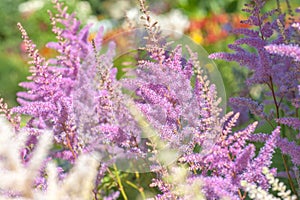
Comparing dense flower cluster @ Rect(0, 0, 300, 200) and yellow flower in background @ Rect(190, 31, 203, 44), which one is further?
yellow flower in background @ Rect(190, 31, 203, 44)

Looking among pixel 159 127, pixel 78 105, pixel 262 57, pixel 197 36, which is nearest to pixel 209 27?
pixel 197 36

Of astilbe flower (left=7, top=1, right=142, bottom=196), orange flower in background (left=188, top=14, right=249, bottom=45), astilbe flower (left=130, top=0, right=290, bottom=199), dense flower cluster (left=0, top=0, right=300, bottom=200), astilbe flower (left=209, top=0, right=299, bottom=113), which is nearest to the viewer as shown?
dense flower cluster (left=0, top=0, right=300, bottom=200)

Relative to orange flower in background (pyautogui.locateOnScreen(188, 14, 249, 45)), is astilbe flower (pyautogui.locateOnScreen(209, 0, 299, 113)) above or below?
below

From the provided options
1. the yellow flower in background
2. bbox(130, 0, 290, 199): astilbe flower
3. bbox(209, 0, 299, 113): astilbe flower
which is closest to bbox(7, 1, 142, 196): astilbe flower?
bbox(130, 0, 290, 199): astilbe flower

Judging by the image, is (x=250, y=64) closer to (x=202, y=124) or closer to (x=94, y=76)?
(x=202, y=124)

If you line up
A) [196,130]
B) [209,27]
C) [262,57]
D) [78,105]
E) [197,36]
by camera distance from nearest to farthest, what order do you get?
[196,130] → [262,57] → [78,105] → [197,36] → [209,27]

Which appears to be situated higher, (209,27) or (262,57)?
(209,27)

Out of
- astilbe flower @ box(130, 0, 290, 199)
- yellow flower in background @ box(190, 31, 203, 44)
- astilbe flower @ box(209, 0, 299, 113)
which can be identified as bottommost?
astilbe flower @ box(130, 0, 290, 199)

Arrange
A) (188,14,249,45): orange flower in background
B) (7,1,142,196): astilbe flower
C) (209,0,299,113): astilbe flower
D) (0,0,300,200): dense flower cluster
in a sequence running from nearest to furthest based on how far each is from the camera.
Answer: (0,0,300,200): dense flower cluster → (7,1,142,196): astilbe flower → (209,0,299,113): astilbe flower → (188,14,249,45): orange flower in background

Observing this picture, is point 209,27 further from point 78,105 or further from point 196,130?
point 196,130

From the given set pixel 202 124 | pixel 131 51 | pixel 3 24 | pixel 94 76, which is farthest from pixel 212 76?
pixel 3 24

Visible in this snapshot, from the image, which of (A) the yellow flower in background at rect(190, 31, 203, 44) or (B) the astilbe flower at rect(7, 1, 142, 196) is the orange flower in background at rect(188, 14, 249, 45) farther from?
(B) the astilbe flower at rect(7, 1, 142, 196)

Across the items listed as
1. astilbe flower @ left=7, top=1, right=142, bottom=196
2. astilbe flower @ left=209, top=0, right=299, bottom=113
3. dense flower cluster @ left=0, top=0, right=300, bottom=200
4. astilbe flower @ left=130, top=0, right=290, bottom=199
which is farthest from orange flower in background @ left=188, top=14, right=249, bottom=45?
astilbe flower @ left=130, top=0, right=290, bottom=199

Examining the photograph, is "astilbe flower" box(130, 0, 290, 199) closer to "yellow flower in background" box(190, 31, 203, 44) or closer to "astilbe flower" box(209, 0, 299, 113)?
"astilbe flower" box(209, 0, 299, 113)
